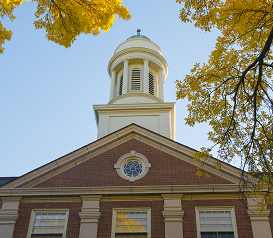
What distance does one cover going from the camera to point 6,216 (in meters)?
13.0

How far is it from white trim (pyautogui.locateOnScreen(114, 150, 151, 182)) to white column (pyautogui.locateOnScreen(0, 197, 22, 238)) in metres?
4.19

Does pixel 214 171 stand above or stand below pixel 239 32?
below

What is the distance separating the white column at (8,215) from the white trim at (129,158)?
419 cm

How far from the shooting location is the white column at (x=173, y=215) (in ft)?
40.2

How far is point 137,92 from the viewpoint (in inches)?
898

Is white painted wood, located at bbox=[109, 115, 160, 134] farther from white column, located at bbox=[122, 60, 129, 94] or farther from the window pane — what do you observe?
the window pane

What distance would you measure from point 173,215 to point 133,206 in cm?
160

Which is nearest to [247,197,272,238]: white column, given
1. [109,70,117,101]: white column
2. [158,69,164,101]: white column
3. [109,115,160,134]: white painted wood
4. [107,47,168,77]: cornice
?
[109,115,160,134]: white painted wood

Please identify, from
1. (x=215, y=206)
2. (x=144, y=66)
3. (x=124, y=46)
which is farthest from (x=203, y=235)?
(x=124, y=46)

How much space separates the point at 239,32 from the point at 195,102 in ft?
7.80

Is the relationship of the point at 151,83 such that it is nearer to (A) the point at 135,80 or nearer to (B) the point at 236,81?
(A) the point at 135,80

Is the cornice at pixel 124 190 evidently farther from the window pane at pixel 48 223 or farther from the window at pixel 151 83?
the window at pixel 151 83

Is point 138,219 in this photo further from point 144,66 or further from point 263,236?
point 144,66

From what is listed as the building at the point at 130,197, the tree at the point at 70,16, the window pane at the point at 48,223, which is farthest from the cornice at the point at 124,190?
the tree at the point at 70,16
